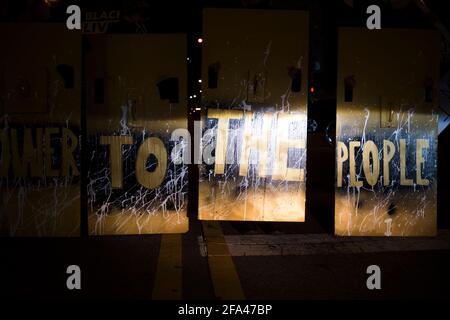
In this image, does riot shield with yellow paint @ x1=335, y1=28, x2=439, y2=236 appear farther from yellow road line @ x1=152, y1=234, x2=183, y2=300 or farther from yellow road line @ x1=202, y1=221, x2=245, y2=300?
yellow road line @ x1=152, y1=234, x2=183, y2=300

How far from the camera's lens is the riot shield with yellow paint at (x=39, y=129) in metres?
5.54

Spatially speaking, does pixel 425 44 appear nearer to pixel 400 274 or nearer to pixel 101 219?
pixel 400 274

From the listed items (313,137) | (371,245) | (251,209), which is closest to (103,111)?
(251,209)

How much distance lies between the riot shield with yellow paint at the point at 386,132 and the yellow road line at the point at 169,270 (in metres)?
2.24

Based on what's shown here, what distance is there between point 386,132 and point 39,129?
4583 millimetres

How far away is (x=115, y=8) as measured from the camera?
7527mm

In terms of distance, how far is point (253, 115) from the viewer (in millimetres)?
5809

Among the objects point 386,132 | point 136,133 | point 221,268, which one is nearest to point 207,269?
point 221,268

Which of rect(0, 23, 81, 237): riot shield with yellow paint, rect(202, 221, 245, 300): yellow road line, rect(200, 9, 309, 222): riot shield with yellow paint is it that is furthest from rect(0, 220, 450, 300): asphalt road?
rect(200, 9, 309, 222): riot shield with yellow paint

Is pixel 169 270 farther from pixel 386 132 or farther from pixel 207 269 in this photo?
pixel 386 132

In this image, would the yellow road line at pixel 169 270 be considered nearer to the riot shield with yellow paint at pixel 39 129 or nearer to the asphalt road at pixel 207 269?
the asphalt road at pixel 207 269

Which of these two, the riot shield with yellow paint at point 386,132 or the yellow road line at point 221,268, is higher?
the riot shield with yellow paint at point 386,132

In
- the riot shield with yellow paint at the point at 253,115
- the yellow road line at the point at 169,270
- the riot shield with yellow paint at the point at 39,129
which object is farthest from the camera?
the riot shield with yellow paint at the point at 253,115

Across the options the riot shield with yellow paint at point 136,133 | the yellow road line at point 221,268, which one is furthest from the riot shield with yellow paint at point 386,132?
the riot shield with yellow paint at point 136,133
